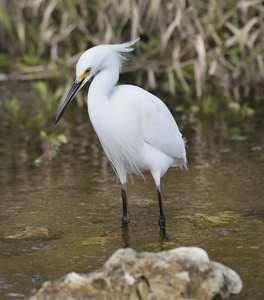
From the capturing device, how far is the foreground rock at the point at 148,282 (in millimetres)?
2545

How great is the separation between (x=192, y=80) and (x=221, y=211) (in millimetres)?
4580

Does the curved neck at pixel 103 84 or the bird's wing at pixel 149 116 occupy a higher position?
the curved neck at pixel 103 84

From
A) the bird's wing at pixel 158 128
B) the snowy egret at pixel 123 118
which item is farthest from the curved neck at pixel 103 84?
the bird's wing at pixel 158 128

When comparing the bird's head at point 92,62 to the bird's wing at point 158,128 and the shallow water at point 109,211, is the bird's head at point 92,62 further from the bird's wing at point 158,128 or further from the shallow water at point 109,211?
the shallow water at point 109,211

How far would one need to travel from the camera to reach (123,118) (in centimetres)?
389

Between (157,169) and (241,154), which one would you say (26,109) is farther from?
(157,169)

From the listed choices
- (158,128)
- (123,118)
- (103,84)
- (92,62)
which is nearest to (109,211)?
(158,128)

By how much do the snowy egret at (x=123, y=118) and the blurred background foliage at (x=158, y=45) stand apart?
11.0 ft

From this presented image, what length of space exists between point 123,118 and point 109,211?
860mm

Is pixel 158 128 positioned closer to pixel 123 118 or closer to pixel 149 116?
pixel 149 116

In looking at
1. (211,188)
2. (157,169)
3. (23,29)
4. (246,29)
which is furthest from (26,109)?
(157,169)

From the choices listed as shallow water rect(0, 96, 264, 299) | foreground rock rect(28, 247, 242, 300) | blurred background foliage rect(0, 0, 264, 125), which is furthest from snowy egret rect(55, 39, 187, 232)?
blurred background foliage rect(0, 0, 264, 125)

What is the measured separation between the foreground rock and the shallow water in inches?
13.8

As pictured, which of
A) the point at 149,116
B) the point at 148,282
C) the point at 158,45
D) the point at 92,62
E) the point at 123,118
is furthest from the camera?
the point at 158,45
